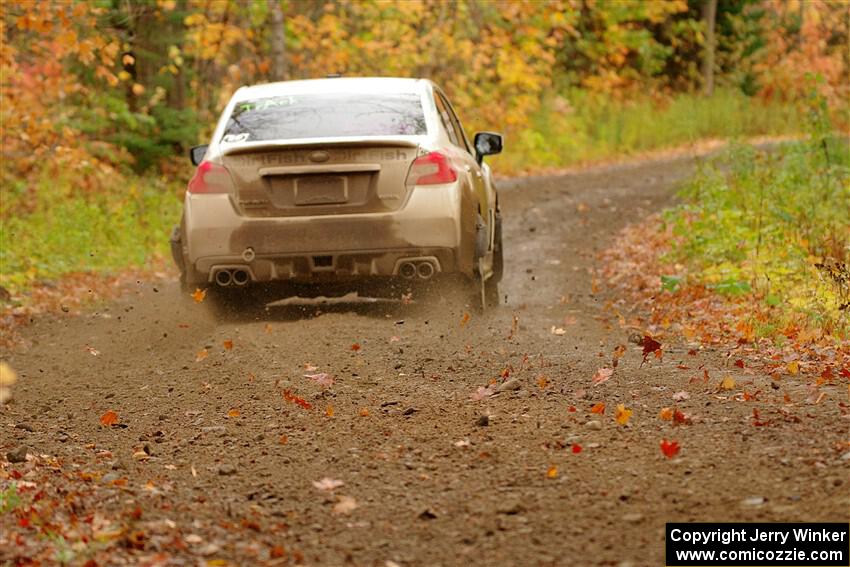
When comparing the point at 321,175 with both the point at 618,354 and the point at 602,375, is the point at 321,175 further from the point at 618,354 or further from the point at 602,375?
the point at 602,375

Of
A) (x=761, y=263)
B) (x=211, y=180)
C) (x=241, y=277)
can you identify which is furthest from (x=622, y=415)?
(x=761, y=263)

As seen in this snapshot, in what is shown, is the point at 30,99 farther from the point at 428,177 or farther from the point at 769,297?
the point at 769,297

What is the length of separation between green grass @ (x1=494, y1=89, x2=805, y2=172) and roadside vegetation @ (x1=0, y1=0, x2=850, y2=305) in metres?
0.06

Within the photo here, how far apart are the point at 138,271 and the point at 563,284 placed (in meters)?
4.98

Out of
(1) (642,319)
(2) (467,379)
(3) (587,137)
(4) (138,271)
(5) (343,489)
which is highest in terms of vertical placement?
(5) (343,489)

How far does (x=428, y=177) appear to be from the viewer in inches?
344

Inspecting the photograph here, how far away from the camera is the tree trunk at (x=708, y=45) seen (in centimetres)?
3394

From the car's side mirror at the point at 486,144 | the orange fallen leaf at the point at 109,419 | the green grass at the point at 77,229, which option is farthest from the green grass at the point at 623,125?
the orange fallen leaf at the point at 109,419

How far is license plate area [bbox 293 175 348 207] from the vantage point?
8695mm

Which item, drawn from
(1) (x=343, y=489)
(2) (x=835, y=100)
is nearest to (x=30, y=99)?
(1) (x=343, y=489)

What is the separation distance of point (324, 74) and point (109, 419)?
675 inches

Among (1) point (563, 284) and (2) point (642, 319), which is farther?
(1) point (563, 284)

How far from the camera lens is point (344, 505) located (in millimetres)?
4945

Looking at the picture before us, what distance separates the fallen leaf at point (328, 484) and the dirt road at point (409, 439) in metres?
0.04
